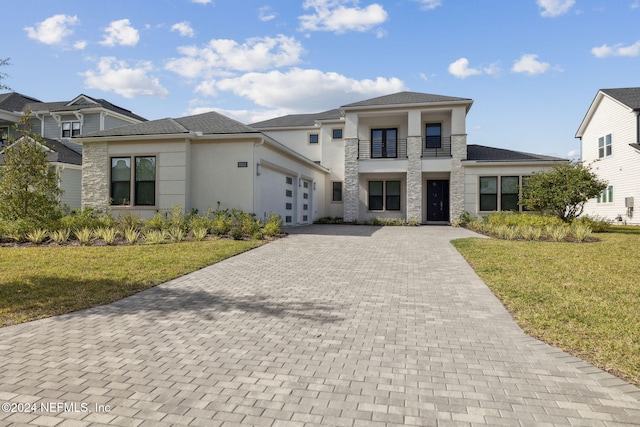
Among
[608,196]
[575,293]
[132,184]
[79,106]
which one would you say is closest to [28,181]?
[132,184]

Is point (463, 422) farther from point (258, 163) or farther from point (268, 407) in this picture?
point (258, 163)

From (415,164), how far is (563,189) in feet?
27.0

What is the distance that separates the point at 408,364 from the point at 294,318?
1.92 metres

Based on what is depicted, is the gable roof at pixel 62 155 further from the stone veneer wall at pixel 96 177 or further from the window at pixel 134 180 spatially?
the window at pixel 134 180

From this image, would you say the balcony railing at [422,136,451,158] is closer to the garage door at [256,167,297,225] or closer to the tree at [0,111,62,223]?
the garage door at [256,167,297,225]

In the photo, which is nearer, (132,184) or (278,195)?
(132,184)

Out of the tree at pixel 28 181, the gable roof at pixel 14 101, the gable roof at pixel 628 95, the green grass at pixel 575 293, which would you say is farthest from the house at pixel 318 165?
the gable roof at pixel 14 101

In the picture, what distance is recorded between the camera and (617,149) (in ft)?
78.4

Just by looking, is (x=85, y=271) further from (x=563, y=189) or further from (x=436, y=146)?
(x=436, y=146)

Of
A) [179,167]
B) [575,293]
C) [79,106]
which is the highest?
[79,106]

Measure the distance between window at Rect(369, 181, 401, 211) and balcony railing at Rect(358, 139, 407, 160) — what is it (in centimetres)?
172

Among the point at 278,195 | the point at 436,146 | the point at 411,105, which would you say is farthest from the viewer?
the point at 436,146

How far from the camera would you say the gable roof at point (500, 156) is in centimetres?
2092

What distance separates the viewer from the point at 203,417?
2.87 m
